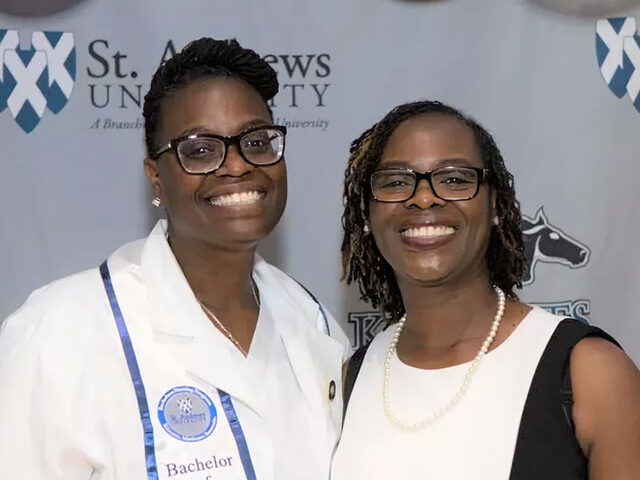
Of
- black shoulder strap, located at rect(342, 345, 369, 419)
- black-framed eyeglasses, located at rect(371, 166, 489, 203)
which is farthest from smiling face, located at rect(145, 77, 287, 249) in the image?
black shoulder strap, located at rect(342, 345, 369, 419)

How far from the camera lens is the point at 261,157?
1.65m

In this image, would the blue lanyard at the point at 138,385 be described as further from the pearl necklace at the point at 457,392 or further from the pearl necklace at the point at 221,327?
the pearl necklace at the point at 457,392

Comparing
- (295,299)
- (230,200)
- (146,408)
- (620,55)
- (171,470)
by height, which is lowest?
(171,470)

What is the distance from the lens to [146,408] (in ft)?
5.03

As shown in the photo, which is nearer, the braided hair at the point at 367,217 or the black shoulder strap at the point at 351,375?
the braided hair at the point at 367,217

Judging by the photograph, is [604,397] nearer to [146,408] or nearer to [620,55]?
[146,408]

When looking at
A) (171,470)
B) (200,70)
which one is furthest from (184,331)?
(200,70)

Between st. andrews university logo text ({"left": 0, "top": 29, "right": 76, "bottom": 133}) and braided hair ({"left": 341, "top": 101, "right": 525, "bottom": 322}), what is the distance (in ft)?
3.17

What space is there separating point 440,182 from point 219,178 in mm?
412

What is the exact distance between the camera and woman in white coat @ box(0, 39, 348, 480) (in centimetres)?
148

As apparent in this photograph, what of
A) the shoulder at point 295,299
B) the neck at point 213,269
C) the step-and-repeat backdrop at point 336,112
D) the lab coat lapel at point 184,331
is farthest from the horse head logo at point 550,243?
the lab coat lapel at point 184,331

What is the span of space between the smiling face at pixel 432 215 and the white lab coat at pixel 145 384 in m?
0.36

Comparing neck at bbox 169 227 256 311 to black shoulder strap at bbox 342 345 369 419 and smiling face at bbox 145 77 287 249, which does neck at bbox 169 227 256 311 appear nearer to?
smiling face at bbox 145 77 287 249

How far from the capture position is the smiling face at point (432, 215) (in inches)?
61.3
